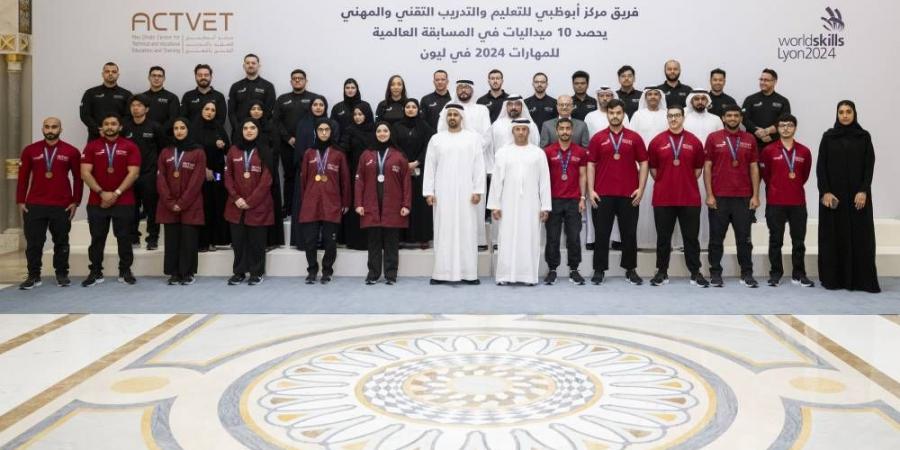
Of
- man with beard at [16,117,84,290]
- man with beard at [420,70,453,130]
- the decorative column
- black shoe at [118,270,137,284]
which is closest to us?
man with beard at [16,117,84,290]

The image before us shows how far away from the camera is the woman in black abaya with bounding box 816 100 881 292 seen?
5883 mm

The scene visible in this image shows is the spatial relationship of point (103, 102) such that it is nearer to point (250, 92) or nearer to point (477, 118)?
point (250, 92)

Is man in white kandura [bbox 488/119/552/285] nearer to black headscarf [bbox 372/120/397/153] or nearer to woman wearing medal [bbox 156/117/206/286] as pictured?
black headscarf [bbox 372/120/397/153]

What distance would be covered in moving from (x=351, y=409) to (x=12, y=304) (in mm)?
3492

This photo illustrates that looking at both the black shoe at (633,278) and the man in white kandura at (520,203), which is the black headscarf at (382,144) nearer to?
the man in white kandura at (520,203)

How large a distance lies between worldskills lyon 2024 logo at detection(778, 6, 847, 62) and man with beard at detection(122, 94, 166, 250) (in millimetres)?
6240

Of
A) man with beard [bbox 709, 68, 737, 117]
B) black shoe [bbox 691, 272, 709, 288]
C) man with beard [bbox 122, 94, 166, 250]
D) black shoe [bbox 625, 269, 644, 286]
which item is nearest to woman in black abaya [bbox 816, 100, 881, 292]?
black shoe [bbox 691, 272, 709, 288]

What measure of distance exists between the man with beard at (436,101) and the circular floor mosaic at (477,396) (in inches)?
122

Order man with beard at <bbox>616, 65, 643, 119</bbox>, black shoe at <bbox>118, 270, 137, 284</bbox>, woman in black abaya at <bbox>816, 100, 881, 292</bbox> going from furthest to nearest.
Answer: man with beard at <bbox>616, 65, 643, 119</bbox> < black shoe at <bbox>118, 270, 137, 284</bbox> < woman in black abaya at <bbox>816, 100, 881, 292</bbox>

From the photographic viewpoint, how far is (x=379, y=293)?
18.8 ft

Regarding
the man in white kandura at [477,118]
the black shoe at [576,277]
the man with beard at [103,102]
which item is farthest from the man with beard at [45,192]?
the black shoe at [576,277]

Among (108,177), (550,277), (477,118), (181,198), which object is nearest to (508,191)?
(550,277)

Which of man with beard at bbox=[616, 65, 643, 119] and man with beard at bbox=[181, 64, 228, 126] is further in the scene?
man with beard at bbox=[181, 64, 228, 126]

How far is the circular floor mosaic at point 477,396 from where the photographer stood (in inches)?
110
